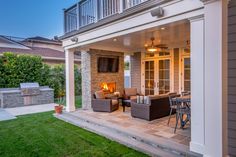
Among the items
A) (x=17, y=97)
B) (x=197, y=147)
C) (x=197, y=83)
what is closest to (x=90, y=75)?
(x=17, y=97)

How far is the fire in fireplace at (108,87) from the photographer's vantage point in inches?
345

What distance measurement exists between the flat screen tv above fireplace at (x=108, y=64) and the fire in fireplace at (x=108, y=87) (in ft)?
2.01

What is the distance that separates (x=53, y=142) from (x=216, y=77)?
13.0ft

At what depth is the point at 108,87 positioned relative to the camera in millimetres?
9023

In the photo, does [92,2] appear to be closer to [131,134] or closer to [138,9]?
[138,9]

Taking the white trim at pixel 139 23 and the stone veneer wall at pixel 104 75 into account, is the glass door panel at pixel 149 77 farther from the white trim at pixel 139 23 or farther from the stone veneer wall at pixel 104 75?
the white trim at pixel 139 23

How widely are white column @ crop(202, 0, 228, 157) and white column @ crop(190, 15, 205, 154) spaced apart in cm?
32

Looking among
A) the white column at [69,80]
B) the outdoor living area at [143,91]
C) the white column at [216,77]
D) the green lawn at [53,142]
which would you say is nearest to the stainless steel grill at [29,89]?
the outdoor living area at [143,91]

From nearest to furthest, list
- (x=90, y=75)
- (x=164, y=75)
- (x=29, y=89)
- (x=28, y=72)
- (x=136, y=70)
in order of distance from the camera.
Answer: (x=90, y=75), (x=164, y=75), (x=136, y=70), (x=29, y=89), (x=28, y=72)

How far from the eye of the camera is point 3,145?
4539 millimetres
